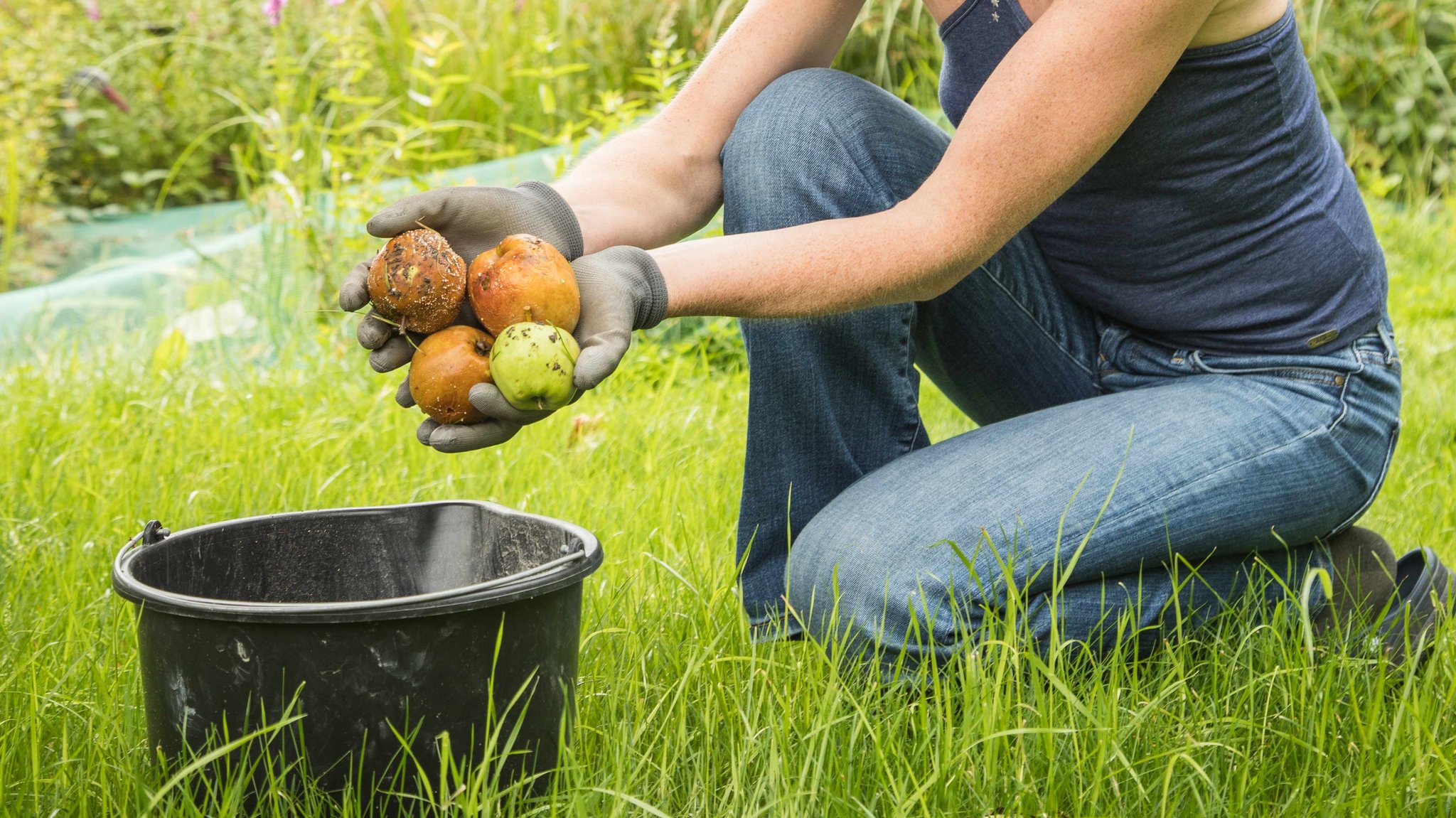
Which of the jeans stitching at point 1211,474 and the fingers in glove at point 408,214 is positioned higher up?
the fingers in glove at point 408,214

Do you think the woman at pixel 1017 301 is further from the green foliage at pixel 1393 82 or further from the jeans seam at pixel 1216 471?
the green foliage at pixel 1393 82

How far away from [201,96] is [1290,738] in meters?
4.77

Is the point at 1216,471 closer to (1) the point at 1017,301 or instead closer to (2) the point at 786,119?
(1) the point at 1017,301

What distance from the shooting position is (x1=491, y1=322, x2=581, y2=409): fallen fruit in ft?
4.18

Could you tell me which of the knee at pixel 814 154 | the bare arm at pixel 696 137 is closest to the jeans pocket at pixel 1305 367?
the knee at pixel 814 154

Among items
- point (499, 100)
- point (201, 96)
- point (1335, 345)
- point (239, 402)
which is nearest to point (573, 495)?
point (239, 402)

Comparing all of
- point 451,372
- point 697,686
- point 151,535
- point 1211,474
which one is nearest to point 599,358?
point 451,372

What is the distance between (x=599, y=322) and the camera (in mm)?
1370

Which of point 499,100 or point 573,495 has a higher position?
point 499,100

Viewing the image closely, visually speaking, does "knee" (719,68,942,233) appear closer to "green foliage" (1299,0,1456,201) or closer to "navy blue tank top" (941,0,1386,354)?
"navy blue tank top" (941,0,1386,354)

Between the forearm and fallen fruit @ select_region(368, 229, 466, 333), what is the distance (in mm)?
292

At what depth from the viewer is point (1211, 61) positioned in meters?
1.50

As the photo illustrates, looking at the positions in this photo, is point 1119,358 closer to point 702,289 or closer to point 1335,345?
point 1335,345

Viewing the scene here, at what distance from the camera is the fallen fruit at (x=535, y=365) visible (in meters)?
1.27
